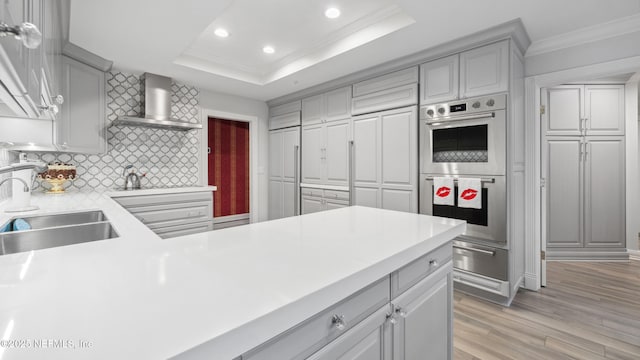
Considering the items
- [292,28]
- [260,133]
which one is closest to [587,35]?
[292,28]

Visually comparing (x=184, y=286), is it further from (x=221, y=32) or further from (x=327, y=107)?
(x=327, y=107)

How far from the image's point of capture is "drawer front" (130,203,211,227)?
298cm

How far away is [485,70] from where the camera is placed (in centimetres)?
250

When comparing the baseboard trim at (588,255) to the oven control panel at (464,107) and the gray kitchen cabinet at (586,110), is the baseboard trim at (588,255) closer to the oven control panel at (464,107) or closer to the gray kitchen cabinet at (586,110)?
the gray kitchen cabinet at (586,110)

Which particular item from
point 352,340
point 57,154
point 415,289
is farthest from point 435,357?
point 57,154

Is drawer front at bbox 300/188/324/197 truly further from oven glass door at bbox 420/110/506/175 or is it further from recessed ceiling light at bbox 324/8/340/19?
recessed ceiling light at bbox 324/8/340/19

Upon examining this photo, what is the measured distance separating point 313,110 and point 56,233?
10.8 feet

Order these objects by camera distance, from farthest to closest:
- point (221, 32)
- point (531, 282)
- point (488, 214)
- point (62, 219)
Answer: point (221, 32) < point (531, 282) < point (488, 214) < point (62, 219)

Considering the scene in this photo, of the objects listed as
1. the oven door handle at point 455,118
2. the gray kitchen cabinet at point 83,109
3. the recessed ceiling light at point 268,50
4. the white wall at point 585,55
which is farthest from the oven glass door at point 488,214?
the gray kitchen cabinet at point 83,109

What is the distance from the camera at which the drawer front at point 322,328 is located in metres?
0.61

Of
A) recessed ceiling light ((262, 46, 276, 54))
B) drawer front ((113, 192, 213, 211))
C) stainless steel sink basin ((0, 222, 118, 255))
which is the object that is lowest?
stainless steel sink basin ((0, 222, 118, 255))

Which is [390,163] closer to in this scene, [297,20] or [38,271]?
[297,20]

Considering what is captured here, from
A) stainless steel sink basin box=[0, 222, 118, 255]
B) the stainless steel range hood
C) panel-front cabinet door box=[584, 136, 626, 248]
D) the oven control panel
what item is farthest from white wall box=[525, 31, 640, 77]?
the stainless steel range hood

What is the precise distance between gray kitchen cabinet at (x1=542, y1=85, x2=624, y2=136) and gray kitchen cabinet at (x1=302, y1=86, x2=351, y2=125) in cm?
251
